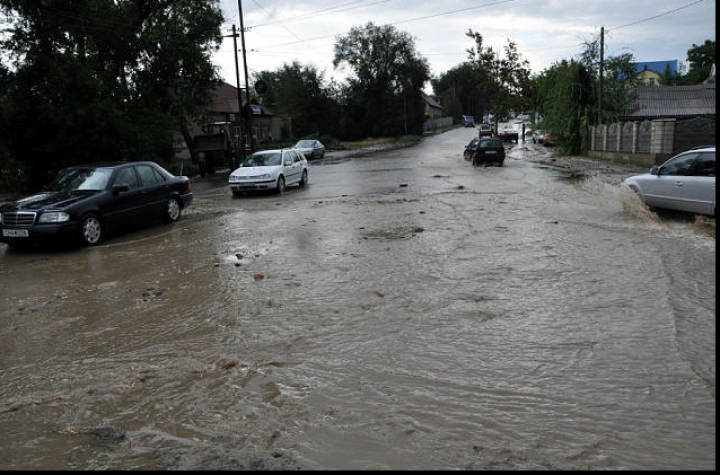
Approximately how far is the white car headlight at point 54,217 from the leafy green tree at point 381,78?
6202 cm

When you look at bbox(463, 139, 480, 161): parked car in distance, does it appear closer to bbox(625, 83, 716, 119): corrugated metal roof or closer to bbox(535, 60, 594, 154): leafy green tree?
bbox(535, 60, 594, 154): leafy green tree

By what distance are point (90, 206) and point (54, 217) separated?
2.38 feet

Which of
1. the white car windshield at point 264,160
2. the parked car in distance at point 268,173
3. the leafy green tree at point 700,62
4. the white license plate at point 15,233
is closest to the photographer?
the white license plate at point 15,233

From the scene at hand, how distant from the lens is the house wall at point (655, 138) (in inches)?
945

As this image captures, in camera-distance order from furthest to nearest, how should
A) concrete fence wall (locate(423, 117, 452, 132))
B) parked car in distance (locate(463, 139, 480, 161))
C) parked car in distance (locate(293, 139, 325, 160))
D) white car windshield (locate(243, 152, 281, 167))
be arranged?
concrete fence wall (locate(423, 117, 452, 132)), parked car in distance (locate(293, 139, 325, 160)), parked car in distance (locate(463, 139, 480, 161)), white car windshield (locate(243, 152, 281, 167))

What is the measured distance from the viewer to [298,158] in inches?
839

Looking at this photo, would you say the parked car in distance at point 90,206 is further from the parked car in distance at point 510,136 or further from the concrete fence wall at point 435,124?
the concrete fence wall at point 435,124

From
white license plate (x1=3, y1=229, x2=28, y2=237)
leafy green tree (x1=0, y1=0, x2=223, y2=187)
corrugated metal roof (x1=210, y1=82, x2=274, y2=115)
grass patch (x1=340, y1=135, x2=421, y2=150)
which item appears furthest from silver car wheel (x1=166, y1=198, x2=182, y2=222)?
grass patch (x1=340, y1=135, x2=421, y2=150)

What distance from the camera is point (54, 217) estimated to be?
32.9 feet

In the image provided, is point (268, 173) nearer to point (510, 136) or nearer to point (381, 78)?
point (510, 136)

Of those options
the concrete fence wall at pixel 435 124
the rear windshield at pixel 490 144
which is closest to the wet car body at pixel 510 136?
the rear windshield at pixel 490 144

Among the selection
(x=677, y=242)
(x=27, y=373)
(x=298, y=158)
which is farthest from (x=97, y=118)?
(x=677, y=242)

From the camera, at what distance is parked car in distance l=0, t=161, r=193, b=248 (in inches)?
395

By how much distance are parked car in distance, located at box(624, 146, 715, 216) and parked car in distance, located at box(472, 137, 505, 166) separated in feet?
54.5
